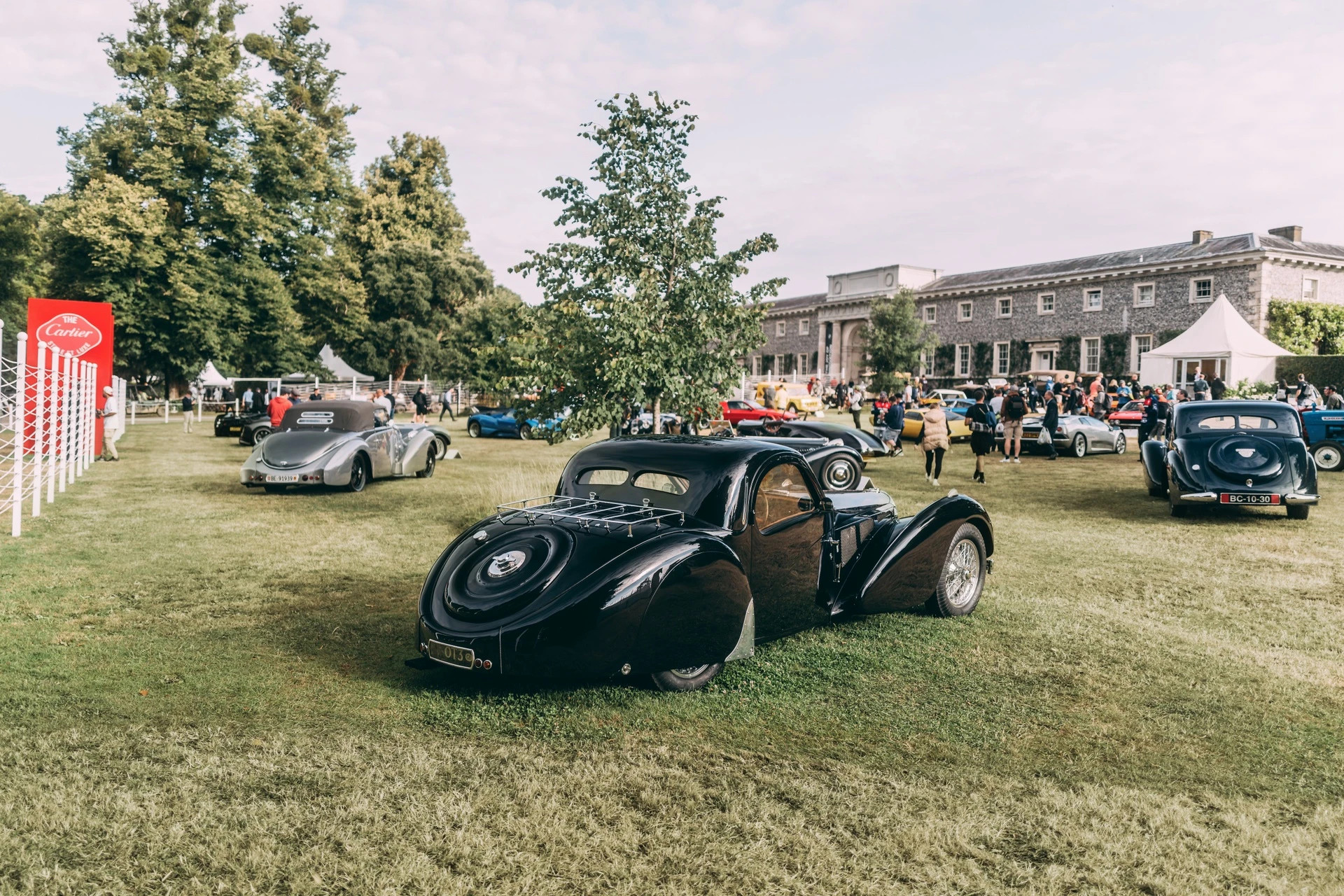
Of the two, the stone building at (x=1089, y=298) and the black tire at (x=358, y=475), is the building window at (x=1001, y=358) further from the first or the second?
the black tire at (x=358, y=475)

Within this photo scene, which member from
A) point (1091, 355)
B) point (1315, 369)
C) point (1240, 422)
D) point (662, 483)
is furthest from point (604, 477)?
point (1091, 355)

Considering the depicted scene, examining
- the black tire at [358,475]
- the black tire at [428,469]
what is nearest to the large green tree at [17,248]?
the black tire at [428,469]

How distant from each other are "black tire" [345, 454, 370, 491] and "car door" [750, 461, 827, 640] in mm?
10720

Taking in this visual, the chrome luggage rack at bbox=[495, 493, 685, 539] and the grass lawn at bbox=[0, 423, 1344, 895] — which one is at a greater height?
the chrome luggage rack at bbox=[495, 493, 685, 539]

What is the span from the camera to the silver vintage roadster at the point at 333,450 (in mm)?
14547

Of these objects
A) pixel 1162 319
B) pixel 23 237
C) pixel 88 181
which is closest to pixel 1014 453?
pixel 1162 319

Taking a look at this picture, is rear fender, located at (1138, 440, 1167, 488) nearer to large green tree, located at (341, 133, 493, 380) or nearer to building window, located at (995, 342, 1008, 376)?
large green tree, located at (341, 133, 493, 380)

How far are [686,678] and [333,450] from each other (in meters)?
11.1

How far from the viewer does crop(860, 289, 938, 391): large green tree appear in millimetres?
Result: 55906

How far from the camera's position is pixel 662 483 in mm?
5789

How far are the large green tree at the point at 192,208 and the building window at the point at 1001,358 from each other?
136 feet

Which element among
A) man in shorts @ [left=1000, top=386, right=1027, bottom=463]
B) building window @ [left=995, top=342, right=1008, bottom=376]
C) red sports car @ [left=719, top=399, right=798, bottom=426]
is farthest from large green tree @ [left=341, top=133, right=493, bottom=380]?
man in shorts @ [left=1000, top=386, right=1027, bottom=463]

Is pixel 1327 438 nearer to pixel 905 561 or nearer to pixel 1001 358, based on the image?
pixel 905 561

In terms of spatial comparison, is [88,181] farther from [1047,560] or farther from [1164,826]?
[1164,826]
